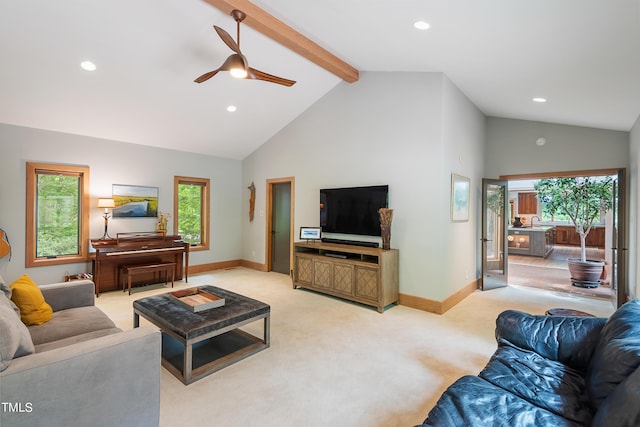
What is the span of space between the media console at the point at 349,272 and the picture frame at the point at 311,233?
120 millimetres

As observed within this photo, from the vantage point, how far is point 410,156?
440 centimetres

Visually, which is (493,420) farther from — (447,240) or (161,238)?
(161,238)

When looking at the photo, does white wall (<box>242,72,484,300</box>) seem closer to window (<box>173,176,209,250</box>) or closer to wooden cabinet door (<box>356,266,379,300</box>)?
wooden cabinet door (<box>356,266,379,300</box>)

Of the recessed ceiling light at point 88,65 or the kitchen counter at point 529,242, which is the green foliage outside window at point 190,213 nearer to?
the recessed ceiling light at point 88,65

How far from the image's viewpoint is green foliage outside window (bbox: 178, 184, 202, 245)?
6496mm

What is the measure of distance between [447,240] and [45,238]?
20.5ft

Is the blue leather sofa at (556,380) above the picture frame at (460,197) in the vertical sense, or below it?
below

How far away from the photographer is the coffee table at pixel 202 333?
254cm

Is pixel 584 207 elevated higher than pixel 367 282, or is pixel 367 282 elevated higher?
pixel 584 207

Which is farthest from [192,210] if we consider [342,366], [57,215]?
[342,366]

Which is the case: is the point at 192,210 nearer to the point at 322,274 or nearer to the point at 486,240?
the point at 322,274

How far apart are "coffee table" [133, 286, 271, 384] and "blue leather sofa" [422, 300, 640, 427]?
186cm

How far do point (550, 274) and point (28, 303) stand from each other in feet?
27.9

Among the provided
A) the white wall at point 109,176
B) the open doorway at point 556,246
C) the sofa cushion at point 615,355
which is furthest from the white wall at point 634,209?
the white wall at point 109,176
